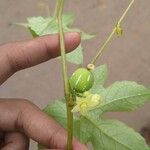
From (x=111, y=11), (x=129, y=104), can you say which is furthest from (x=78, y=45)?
(x=111, y=11)

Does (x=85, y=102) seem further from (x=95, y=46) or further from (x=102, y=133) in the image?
(x=95, y=46)

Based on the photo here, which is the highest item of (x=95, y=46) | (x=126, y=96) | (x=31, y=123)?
(x=126, y=96)

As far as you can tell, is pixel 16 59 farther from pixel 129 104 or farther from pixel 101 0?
pixel 101 0

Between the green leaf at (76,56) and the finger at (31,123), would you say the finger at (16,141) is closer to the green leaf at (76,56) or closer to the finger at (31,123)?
the finger at (31,123)

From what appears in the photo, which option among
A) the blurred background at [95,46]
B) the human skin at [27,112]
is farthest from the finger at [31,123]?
the blurred background at [95,46]

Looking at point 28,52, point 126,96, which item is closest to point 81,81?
point 126,96
